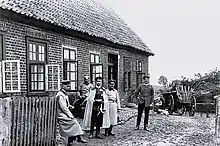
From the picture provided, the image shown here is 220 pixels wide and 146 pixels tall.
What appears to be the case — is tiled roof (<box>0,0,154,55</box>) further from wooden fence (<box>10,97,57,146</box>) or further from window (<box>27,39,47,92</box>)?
wooden fence (<box>10,97,57,146</box>)

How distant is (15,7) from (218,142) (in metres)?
6.98

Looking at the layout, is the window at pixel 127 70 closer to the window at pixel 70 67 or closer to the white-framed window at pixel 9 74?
the window at pixel 70 67

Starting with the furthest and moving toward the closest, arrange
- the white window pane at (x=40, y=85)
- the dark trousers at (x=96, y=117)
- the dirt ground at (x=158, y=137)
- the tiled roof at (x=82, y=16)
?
the white window pane at (x=40, y=85) < the tiled roof at (x=82, y=16) < the dark trousers at (x=96, y=117) < the dirt ground at (x=158, y=137)

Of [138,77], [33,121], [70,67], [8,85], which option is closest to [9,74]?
[8,85]

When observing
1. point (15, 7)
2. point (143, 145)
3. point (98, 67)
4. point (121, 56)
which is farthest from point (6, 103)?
point (121, 56)

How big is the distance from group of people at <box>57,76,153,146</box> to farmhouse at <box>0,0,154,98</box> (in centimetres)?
167

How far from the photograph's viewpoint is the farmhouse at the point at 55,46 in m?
10.4

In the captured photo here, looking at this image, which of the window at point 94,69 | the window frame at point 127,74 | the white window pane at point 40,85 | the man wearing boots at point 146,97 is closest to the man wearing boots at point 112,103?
the man wearing boots at point 146,97

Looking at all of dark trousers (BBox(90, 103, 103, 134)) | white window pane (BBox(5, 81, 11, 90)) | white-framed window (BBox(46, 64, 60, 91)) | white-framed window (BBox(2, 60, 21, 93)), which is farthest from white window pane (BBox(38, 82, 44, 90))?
dark trousers (BBox(90, 103, 103, 134))

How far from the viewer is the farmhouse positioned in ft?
34.2

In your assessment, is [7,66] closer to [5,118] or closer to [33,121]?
[33,121]

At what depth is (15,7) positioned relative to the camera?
10.6 meters

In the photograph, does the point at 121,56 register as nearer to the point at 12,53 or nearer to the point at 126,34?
the point at 126,34

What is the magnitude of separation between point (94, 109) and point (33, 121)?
112 inches
